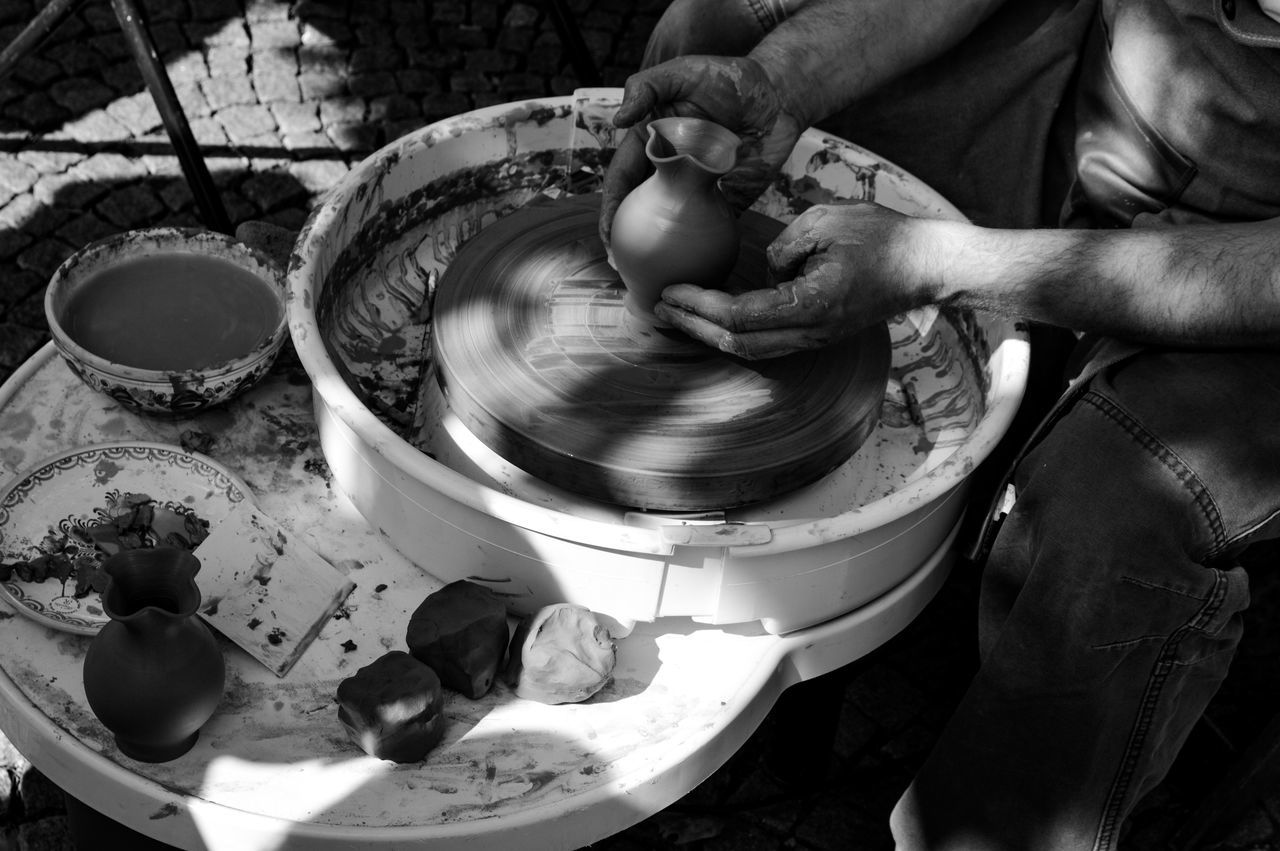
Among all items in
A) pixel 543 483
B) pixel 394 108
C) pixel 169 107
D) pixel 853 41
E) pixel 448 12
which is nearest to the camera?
pixel 543 483

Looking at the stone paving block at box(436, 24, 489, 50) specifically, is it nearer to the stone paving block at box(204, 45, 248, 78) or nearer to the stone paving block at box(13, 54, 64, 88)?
the stone paving block at box(204, 45, 248, 78)

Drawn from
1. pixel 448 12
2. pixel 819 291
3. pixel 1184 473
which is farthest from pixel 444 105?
pixel 1184 473

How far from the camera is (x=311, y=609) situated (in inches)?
70.7

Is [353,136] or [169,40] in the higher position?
[169,40]

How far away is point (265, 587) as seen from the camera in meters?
1.81

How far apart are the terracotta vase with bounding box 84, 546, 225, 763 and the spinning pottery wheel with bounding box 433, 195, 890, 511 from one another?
0.52 m

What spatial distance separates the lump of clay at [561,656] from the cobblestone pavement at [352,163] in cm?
57

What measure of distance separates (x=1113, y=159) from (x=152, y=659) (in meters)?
1.76

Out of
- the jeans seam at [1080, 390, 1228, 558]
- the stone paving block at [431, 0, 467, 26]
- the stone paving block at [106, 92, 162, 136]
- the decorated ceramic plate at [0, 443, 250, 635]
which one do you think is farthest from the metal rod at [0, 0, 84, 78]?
the jeans seam at [1080, 390, 1228, 558]

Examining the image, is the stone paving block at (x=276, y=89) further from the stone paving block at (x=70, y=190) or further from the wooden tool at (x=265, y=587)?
the wooden tool at (x=265, y=587)

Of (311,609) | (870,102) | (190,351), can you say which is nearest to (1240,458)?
(870,102)

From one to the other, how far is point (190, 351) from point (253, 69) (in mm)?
1900

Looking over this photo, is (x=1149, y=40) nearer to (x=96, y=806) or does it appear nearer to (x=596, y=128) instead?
(x=596, y=128)

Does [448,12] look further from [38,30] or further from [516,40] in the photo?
[38,30]
